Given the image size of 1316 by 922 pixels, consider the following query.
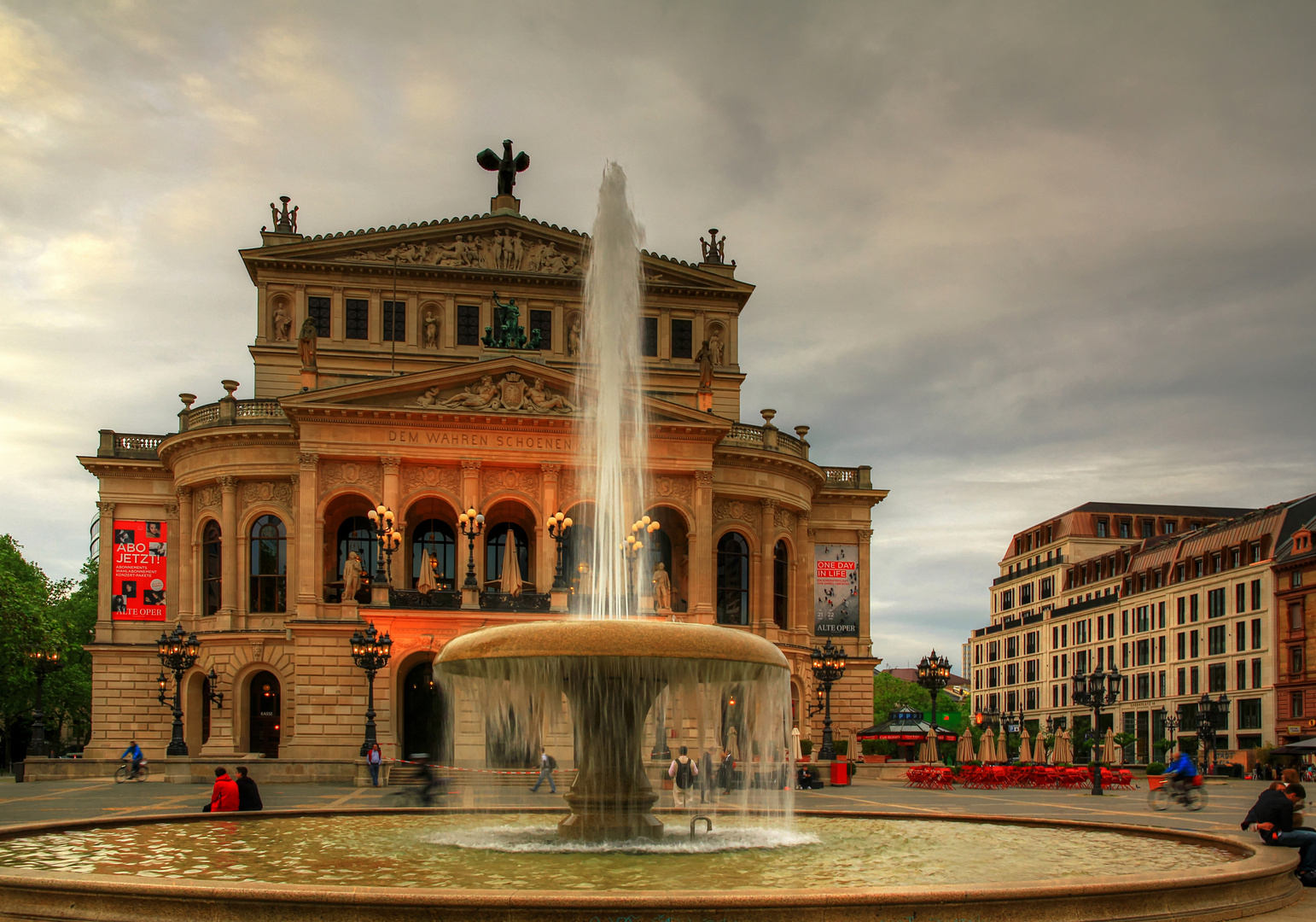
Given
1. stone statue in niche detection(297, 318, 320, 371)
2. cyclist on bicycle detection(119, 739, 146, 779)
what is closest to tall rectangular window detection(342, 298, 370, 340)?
stone statue in niche detection(297, 318, 320, 371)

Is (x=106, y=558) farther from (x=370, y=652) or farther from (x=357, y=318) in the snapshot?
(x=370, y=652)

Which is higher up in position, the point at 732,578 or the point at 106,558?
the point at 106,558

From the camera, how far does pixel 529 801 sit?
2727 centimetres

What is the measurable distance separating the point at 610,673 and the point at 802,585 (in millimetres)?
42032

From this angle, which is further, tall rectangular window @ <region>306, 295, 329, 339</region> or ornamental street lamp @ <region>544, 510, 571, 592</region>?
tall rectangular window @ <region>306, 295, 329, 339</region>

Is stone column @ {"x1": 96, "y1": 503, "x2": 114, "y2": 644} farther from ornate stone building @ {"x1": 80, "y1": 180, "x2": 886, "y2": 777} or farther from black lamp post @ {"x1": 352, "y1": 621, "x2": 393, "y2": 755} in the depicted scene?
black lamp post @ {"x1": 352, "y1": 621, "x2": 393, "y2": 755}

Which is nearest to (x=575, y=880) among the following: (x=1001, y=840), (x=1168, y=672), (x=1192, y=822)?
(x=1001, y=840)

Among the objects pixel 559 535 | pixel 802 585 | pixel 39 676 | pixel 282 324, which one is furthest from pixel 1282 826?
pixel 282 324

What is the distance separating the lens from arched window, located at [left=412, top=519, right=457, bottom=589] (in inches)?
1964

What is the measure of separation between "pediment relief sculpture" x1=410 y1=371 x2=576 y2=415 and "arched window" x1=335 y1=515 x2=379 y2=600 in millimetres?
6284

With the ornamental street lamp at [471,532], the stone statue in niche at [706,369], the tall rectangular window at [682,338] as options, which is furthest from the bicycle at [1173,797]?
the tall rectangular window at [682,338]

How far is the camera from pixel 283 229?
55.3m

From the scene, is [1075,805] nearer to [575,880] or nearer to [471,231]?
[575,880]

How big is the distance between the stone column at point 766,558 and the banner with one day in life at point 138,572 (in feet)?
78.2
